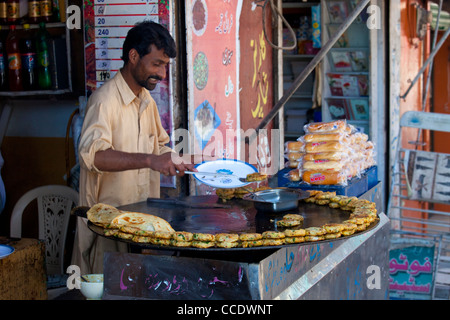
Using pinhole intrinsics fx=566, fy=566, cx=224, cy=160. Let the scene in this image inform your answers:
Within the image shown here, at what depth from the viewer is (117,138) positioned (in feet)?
9.96

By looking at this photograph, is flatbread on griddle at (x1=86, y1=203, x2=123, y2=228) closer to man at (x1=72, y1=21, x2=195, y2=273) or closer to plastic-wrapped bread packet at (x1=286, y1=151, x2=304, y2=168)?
man at (x1=72, y1=21, x2=195, y2=273)

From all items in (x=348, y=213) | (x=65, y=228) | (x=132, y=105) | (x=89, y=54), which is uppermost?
(x=89, y=54)

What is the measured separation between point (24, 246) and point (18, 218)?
578 millimetres

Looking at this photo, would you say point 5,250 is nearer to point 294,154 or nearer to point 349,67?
point 294,154

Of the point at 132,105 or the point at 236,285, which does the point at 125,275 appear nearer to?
the point at 236,285

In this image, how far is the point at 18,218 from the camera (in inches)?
137

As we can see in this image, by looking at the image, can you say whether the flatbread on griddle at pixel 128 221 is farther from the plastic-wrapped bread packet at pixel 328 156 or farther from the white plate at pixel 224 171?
the plastic-wrapped bread packet at pixel 328 156

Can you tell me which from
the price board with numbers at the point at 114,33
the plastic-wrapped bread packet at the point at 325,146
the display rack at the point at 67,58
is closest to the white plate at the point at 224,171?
the plastic-wrapped bread packet at the point at 325,146

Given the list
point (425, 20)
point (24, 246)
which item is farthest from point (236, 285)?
point (425, 20)

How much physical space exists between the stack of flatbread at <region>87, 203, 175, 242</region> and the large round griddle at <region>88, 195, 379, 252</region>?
25mm

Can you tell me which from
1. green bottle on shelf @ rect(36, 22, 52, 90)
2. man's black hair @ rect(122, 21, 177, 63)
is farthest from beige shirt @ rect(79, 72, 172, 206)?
green bottle on shelf @ rect(36, 22, 52, 90)

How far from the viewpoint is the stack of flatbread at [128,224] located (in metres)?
2.17

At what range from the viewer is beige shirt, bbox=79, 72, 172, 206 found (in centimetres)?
280

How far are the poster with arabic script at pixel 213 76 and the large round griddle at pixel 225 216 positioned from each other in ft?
3.25
